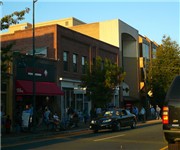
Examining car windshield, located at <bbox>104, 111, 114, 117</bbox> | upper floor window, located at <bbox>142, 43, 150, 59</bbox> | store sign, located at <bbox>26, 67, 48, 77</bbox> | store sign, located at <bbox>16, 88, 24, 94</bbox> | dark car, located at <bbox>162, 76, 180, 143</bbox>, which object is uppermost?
upper floor window, located at <bbox>142, 43, 150, 59</bbox>

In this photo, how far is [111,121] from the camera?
21.4m

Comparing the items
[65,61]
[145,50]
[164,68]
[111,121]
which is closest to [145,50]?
[145,50]

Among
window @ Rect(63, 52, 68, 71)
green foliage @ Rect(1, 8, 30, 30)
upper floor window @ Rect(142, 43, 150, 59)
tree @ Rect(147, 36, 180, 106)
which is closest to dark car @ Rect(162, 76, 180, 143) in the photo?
green foliage @ Rect(1, 8, 30, 30)

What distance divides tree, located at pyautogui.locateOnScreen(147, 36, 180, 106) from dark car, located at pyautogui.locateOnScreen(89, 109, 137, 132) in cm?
2423

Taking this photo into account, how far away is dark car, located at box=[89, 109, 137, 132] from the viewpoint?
21297 millimetres

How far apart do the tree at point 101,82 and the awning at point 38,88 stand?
2.73 m

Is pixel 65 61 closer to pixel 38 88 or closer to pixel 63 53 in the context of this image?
pixel 63 53

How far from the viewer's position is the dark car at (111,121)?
69.9 feet

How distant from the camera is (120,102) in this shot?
41812 millimetres

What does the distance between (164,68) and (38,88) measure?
2458 centimetres

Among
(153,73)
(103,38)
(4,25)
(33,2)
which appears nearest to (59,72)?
(33,2)

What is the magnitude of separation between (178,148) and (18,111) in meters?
18.2

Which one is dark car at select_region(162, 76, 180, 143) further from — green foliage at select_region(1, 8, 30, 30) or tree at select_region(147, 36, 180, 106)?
tree at select_region(147, 36, 180, 106)

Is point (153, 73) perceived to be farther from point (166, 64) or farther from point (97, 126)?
point (97, 126)
